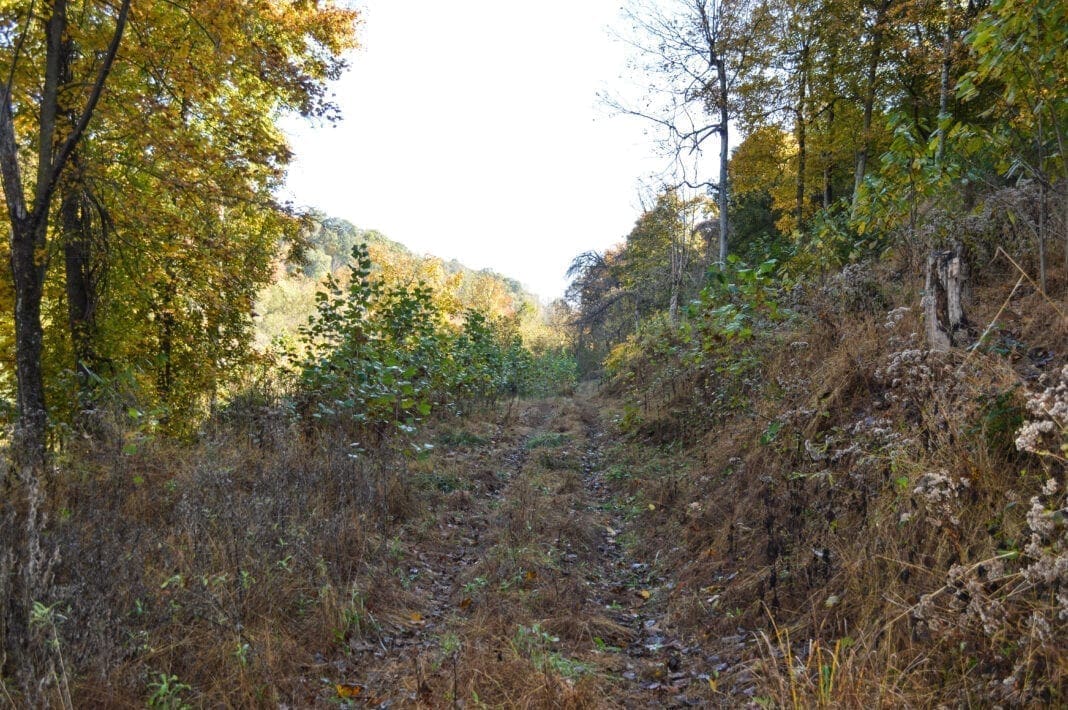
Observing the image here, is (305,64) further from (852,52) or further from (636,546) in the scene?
(852,52)

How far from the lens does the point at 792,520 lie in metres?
4.17

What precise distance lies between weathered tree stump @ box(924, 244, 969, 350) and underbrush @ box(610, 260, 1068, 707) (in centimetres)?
17

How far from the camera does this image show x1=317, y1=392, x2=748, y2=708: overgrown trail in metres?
2.99

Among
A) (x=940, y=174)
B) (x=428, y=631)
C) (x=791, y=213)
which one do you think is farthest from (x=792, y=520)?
(x=791, y=213)

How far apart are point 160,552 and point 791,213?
813 inches

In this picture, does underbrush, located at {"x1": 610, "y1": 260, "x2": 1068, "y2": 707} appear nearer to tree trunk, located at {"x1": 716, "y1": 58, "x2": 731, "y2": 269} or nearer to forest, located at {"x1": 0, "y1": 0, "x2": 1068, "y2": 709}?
forest, located at {"x1": 0, "y1": 0, "x2": 1068, "y2": 709}

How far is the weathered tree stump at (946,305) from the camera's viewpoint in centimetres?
456

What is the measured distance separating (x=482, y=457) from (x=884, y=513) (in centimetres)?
602

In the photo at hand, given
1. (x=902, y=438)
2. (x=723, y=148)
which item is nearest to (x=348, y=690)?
(x=902, y=438)

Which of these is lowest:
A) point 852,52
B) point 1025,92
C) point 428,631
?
point 428,631

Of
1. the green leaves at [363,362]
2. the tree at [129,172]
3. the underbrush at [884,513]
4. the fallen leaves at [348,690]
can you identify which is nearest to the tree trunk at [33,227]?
the tree at [129,172]

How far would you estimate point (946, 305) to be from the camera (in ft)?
15.4

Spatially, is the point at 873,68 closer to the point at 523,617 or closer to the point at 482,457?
the point at 482,457

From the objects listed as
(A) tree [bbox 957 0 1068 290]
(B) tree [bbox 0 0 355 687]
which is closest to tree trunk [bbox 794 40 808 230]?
(A) tree [bbox 957 0 1068 290]
